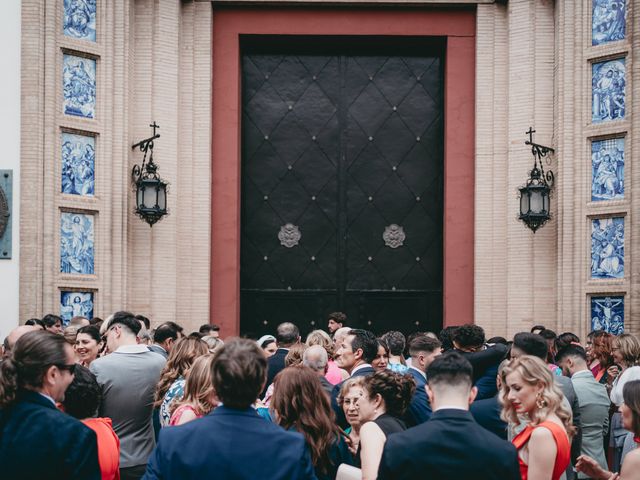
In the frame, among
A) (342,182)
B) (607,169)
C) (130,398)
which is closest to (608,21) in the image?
(607,169)

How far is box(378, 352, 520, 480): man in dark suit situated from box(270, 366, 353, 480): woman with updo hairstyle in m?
1.16

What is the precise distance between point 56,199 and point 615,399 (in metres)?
10.3

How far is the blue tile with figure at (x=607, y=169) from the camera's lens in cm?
1727

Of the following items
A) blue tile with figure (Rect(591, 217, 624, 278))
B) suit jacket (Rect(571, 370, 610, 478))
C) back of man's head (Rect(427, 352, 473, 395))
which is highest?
blue tile with figure (Rect(591, 217, 624, 278))

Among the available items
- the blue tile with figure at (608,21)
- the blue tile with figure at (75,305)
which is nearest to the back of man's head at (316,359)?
the blue tile with figure at (75,305)

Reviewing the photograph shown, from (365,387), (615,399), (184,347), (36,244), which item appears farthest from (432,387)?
(36,244)

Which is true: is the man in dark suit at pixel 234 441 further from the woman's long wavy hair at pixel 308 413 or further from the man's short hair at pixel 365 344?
the man's short hair at pixel 365 344

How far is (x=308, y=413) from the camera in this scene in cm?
619

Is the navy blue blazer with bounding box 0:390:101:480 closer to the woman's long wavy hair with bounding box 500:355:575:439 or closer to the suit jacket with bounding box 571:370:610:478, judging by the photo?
the woman's long wavy hair with bounding box 500:355:575:439

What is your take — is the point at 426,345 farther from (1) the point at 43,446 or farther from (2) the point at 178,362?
(1) the point at 43,446

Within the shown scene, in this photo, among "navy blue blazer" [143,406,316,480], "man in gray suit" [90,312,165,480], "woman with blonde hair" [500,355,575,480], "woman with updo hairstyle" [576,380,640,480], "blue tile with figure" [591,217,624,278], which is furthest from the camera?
"blue tile with figure" [591,217,624,278]

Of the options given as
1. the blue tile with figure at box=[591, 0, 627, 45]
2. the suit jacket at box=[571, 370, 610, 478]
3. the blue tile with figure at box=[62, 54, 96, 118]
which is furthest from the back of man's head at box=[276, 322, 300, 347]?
the blue tile with figure at box=[591, 0, 627, 45]

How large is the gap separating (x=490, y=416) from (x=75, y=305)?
11074 mm

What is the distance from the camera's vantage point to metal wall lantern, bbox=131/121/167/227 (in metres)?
17.4
